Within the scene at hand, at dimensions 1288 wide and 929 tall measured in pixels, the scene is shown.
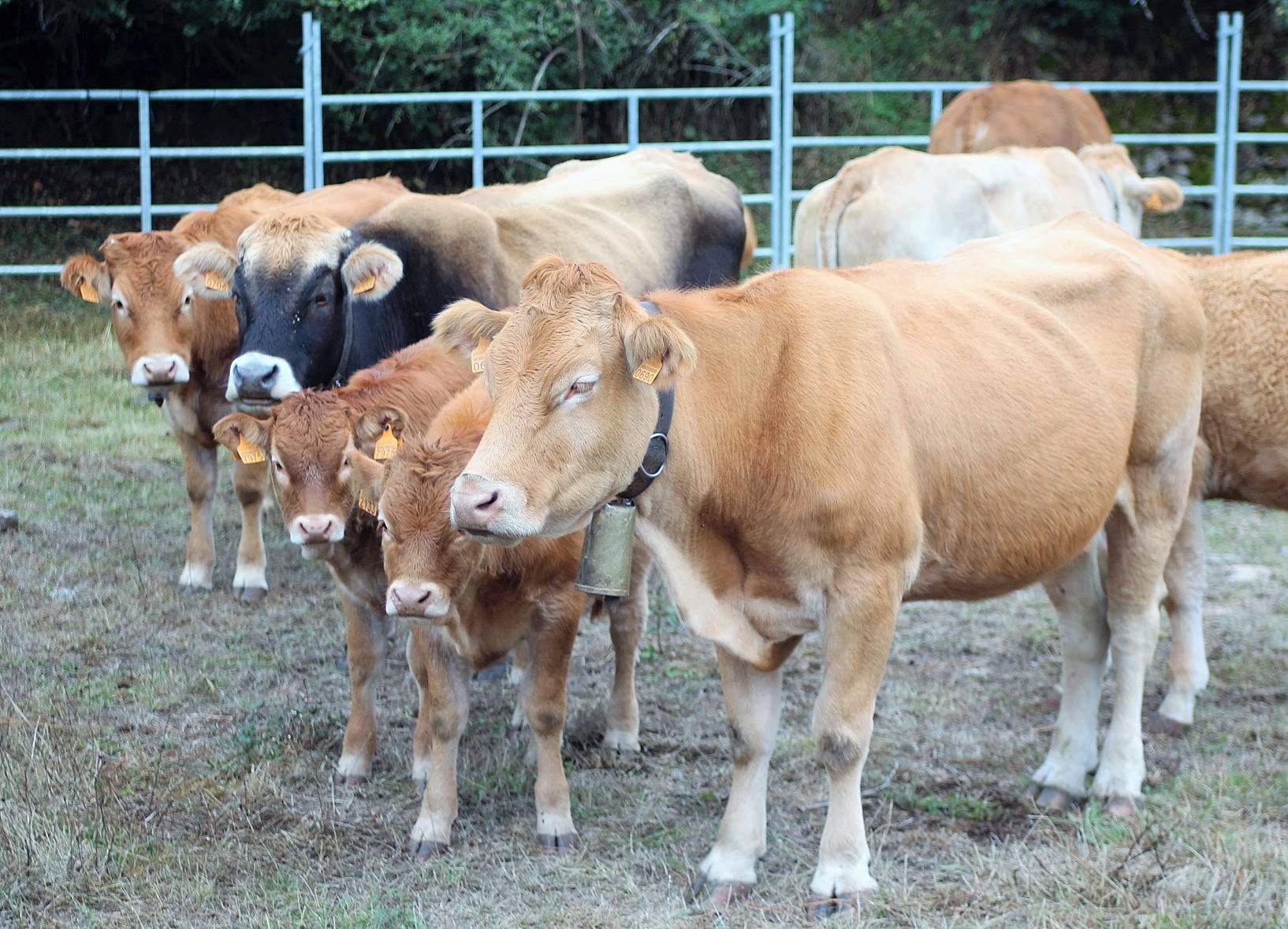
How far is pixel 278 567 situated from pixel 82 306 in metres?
6.66

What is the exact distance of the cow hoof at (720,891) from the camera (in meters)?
3.95

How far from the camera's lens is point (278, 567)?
753 cm

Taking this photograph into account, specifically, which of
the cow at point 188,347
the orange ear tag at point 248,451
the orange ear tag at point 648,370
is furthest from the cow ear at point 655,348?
the cow at point 188,347

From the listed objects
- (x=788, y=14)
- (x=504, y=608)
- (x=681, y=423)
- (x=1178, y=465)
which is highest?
(x=788, y=14)

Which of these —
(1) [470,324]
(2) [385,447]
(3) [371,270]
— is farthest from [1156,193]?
(1) [470,324]

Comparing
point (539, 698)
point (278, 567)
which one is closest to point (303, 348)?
point (278, 567)

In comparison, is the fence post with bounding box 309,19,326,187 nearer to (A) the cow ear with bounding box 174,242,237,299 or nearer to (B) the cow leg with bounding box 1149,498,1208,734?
(A) the cow ear with bounding box 174,242,237,299

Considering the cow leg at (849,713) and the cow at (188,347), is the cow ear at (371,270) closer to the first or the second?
the cow at (188,347)

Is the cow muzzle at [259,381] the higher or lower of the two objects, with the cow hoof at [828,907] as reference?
higher

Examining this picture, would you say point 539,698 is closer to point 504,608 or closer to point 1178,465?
point 504,608

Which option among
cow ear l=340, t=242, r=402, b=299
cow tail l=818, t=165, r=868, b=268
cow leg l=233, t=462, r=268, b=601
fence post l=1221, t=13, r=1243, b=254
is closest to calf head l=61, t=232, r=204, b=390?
cow leg l=233, t=462, r=268, b=601

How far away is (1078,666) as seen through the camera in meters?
4.91

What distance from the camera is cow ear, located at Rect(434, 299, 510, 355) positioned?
3.61m

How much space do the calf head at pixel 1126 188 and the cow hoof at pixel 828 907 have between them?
752 cm
